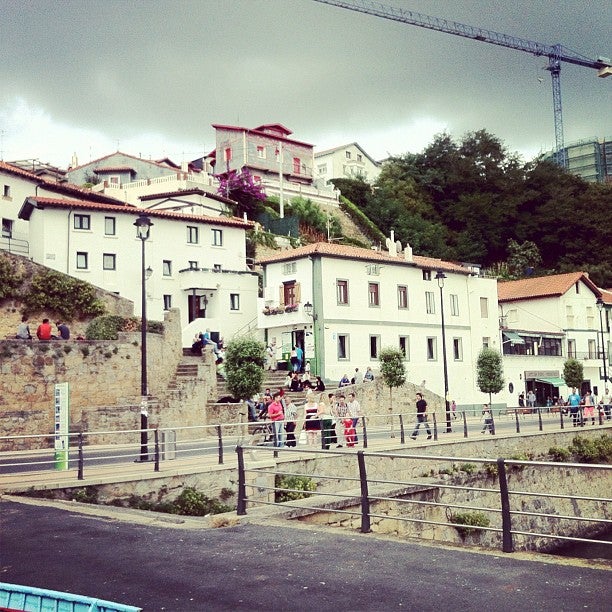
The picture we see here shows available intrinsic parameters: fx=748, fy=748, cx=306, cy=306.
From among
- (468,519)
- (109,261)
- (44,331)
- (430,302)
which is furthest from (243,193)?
(468,519)

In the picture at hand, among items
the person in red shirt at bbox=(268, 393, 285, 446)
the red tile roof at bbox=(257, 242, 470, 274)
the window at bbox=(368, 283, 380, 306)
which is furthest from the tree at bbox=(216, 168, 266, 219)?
the person in red shirt at bbox=(268, 393, 285, 446)

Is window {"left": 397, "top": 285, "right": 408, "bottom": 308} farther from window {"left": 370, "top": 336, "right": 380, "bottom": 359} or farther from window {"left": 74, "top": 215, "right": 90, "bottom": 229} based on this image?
window {"left": 74, "top": 215, "right": 90, "bottom": 229}

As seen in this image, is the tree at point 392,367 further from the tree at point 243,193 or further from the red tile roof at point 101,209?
the tree at point 243,193

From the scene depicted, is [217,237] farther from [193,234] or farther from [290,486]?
[290,486]

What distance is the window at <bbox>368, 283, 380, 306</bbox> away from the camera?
4255 centimetres

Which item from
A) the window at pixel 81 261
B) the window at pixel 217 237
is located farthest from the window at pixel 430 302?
the window at pixel 81 261

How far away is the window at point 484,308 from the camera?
48803mm

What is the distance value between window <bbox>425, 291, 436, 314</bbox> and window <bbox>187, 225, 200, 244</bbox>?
1435cm

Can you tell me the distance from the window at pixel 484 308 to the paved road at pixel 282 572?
40390 millimetres

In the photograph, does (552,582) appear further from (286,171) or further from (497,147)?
(497,147)

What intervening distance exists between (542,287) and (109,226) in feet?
112

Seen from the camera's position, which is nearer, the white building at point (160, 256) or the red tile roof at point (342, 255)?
the white building at point (160, 256)

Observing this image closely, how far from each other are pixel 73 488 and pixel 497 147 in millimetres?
75554

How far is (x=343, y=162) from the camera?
9419cm
